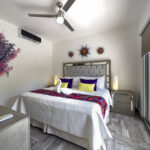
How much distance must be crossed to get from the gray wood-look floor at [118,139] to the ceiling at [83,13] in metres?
2.80

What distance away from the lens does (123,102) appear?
95.3 inches

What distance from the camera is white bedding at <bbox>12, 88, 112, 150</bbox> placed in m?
1.17

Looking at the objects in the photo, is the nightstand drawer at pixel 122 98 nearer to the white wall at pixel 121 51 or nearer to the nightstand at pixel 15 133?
the white wall at pixel 121 51

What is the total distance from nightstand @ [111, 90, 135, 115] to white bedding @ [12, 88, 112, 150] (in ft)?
4.46

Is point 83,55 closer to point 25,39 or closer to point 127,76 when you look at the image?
point 127,76

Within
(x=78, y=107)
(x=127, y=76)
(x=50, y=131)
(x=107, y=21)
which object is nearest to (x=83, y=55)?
(x=107, y=21)

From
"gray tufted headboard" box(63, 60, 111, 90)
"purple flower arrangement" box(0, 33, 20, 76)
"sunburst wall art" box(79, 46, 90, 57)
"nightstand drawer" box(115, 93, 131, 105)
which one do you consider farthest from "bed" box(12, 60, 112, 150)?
"sunburst wall art" box(79, 46, 90, 57)

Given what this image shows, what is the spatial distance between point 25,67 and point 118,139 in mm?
3385

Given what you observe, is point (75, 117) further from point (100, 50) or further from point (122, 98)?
point (100, 50)

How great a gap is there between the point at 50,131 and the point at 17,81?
6.78 ft

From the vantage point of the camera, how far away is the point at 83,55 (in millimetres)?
3396

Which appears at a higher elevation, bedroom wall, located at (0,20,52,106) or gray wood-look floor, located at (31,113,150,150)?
bedroom wall, located at (0,20,52,106)

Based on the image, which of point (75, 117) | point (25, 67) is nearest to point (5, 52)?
point (75, 117)

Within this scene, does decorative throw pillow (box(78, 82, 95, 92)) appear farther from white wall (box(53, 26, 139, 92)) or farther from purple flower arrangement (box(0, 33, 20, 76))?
purple flower arrangement (box(0, 33, 20, 76))
